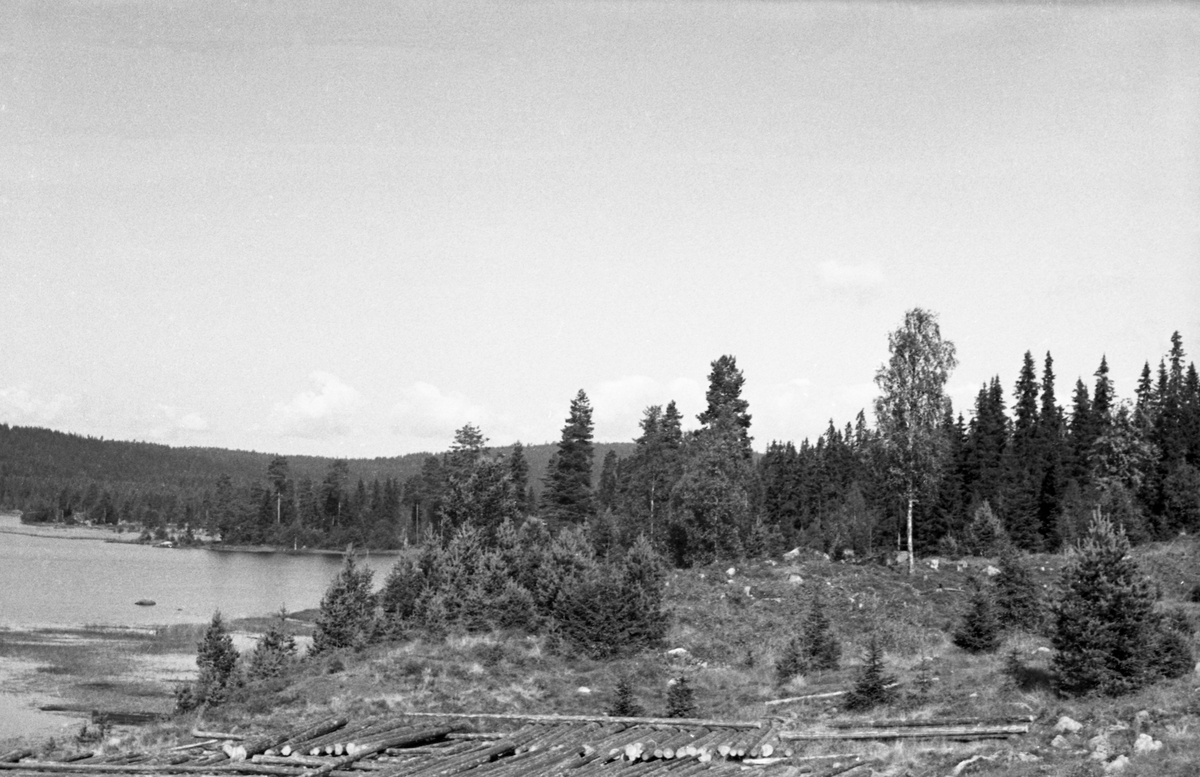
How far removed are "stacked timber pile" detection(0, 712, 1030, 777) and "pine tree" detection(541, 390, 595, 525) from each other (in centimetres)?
4315

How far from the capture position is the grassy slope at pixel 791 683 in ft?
53.2

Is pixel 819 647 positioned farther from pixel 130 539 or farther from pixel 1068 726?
pixel 130 539

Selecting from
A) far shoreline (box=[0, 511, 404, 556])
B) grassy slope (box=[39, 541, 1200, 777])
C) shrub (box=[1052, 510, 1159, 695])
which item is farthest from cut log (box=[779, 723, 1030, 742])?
far shoreline (box=[0, 511, 404, 556])

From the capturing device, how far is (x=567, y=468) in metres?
63.5

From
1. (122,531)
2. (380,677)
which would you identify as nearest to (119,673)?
(380,677)

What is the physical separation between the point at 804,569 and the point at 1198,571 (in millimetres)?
14821

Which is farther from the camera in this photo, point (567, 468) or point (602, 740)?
point (567, 468)

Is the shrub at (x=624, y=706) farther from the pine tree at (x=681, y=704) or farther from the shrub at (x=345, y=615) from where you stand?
the shrub at (x=345, y=615)

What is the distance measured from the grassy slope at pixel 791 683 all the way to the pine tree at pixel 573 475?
21.3 metres

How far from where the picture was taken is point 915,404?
43.9m

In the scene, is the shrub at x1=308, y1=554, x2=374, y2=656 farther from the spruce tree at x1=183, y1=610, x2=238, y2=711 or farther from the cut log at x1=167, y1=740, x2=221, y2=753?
the cut log at x1=167, y1=740, x2=221, y2=753

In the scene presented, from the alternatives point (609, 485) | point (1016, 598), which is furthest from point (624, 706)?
point (609, 485)

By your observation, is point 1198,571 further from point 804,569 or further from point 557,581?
point 557,581

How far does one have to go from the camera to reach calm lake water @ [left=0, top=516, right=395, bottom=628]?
180 feet
